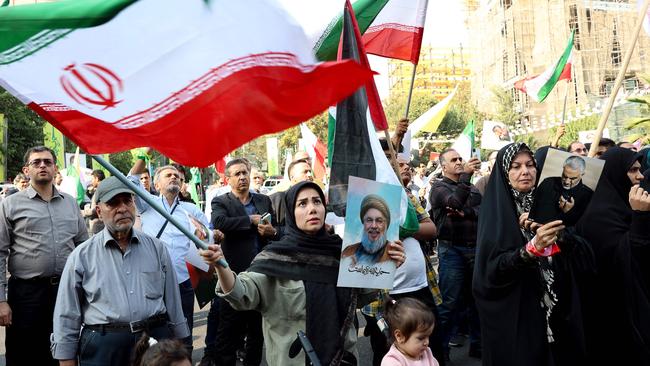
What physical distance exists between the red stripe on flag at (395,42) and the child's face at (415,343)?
243 centimetres

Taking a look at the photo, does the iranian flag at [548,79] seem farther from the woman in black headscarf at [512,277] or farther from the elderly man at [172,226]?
the woman in black headscarf at [512,277]

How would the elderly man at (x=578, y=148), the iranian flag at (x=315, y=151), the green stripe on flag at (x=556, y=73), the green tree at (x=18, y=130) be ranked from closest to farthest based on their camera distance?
the elderly man at (x=578, y=148) → the iranian flag at (x=315, y=151) → the green stripe on flag at (x=556, y=73) → the green tree at (x=18, y=130)

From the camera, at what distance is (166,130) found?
296 cm

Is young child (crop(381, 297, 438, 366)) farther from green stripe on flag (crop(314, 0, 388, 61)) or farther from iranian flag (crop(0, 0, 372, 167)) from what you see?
green stripe on flag (crop(314, 0, 388, 61))

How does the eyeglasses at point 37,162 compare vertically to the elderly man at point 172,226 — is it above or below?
above

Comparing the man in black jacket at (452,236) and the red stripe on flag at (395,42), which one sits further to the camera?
the man in black jacket at (452,236)

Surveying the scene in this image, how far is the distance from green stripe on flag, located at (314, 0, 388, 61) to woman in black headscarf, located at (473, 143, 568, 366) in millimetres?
1535

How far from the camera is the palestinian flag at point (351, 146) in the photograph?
3.46 metres

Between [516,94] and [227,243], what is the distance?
61123 mm

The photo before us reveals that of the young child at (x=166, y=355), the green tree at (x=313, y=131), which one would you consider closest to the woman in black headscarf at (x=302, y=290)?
the young child at (x=166, y=355)

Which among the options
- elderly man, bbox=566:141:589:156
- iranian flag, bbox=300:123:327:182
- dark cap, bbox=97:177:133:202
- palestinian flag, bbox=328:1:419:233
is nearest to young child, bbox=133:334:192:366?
palestinian flag, bbox=328:1:419:233

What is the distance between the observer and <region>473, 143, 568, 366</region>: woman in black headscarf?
3820 millimetres

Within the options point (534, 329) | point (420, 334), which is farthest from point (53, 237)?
point (534, 329)

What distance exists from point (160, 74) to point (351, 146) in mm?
1053
